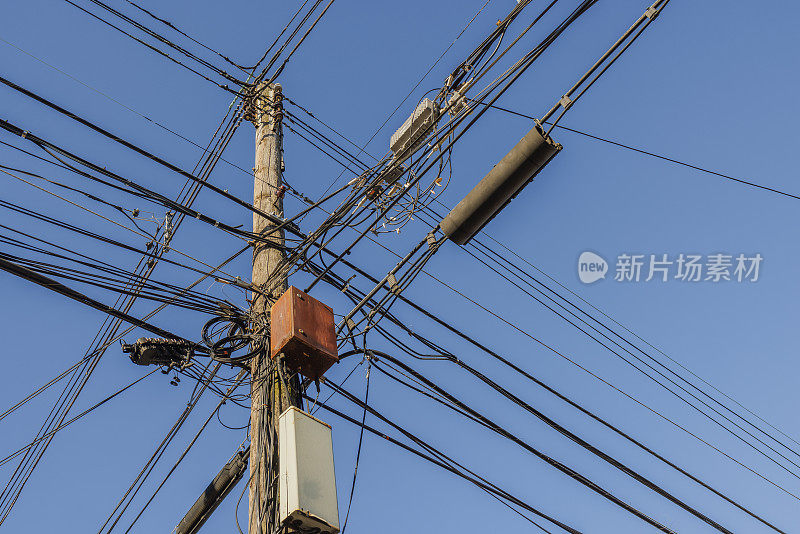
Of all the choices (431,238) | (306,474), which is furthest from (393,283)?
(306,474)

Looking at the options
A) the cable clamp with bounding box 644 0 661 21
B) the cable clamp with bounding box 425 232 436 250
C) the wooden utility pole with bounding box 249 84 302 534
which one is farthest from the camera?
the cable clamp with bounding box 425 232 436 250

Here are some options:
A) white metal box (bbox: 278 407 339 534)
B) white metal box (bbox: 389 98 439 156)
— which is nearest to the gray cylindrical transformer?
white metal box (bbox: 389 98 439 156)

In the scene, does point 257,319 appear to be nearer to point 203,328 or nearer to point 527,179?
point 203,328

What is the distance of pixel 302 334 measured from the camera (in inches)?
233

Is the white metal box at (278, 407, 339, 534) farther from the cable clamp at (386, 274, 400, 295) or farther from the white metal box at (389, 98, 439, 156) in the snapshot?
the white metal box at (389, 98, 439, 156)

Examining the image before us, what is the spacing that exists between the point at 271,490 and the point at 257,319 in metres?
1.61

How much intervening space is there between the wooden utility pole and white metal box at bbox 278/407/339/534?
18 cm

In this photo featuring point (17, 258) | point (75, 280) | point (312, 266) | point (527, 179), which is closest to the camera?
point (527, 179)

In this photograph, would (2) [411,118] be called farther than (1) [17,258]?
Yes

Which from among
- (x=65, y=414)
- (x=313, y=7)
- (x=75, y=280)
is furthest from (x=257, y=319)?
(x=313, y=7)

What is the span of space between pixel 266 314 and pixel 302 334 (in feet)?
2.07

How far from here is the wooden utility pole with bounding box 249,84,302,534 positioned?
5312 mm

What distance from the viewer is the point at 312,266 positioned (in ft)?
22.7

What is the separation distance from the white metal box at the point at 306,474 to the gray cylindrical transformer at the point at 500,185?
1729mm
